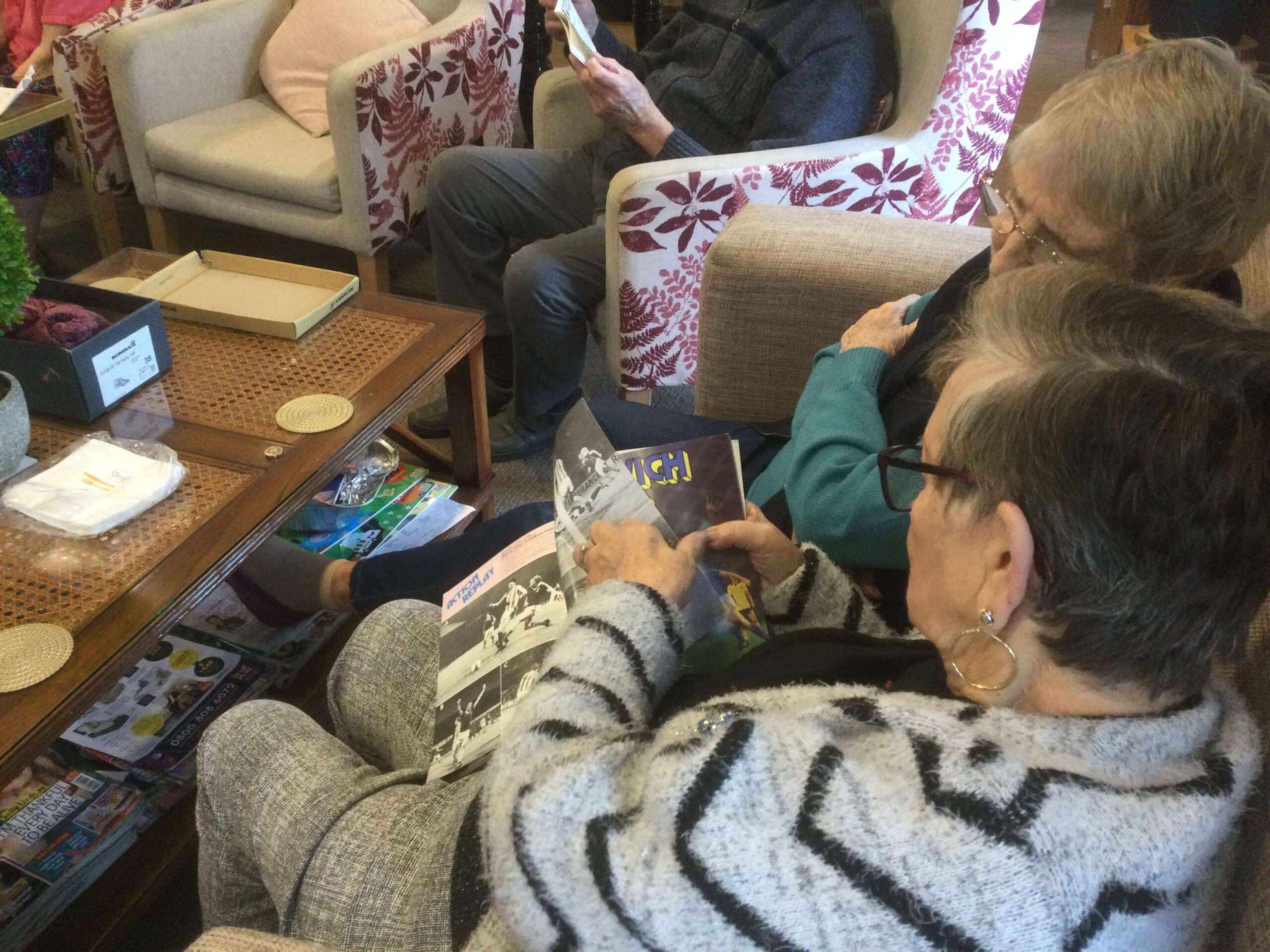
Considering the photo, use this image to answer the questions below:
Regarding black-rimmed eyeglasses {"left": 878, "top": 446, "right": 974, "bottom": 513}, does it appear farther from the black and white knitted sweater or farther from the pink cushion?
the pink cushion

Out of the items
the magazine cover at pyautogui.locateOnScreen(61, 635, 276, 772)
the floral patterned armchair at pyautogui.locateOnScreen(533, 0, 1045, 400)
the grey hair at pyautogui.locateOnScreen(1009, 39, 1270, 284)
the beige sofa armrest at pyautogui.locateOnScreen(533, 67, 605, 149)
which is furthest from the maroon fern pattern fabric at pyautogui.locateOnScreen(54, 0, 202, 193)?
the grey hair at pyautogui.locateOnScreen(1009, 39, 1270, 284)

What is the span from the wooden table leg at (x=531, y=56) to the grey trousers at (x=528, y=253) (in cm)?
84

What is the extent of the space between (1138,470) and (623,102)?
4.58 feet

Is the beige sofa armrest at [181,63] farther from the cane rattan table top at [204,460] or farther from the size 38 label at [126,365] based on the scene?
the size 38 label at [126,365]

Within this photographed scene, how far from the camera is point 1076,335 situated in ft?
1.86

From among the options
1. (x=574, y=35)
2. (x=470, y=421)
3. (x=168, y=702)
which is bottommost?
(x=168, y=702)

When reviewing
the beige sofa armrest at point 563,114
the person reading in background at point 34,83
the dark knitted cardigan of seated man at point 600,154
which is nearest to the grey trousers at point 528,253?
the dark knitted cardigan of seated man at point 600,154

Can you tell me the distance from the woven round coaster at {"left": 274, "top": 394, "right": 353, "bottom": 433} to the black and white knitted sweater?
753 millimetres

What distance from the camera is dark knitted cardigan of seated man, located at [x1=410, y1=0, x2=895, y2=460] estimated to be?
1696mm

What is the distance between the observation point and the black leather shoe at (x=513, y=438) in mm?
1992

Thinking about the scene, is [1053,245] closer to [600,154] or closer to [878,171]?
[878,171]

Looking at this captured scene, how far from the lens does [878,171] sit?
5.42 ft

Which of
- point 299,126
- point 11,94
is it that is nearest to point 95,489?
point 299,126

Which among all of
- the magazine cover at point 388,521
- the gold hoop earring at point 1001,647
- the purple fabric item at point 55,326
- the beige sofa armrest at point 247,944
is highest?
the gold hoop earring at point 1001,647
